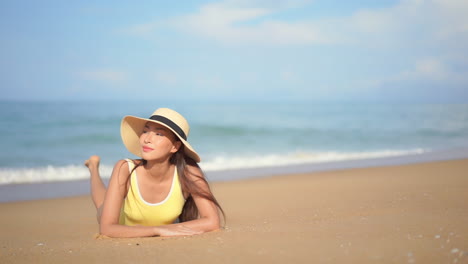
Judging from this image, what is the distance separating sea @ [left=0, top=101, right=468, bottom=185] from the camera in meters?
14.0

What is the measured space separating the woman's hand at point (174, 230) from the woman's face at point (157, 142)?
2.18 feet

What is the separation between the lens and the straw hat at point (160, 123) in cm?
446

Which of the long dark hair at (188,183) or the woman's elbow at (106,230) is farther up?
the long dark hair at (188,183)

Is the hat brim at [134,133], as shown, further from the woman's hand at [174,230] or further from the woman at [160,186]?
the woman's hand at [174,230]

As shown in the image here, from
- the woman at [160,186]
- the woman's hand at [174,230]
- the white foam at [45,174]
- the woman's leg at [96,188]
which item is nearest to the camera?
the woman's hand at [174,230]

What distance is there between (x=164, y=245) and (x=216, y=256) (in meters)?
0.58

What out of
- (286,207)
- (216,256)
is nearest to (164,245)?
(216,256)

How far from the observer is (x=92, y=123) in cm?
2547

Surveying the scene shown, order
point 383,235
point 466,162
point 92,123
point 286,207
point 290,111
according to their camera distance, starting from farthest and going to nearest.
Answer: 1. point 290,111
2. point 92,123
3. point 466,162
4. point 286,207
5. point 383,235

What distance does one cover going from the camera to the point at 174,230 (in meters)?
4.36

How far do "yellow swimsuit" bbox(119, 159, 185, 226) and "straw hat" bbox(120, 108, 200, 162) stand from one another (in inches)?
15.4

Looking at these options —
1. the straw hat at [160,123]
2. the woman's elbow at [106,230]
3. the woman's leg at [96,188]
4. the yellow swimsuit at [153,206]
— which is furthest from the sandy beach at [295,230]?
the straw hat at [160,123]

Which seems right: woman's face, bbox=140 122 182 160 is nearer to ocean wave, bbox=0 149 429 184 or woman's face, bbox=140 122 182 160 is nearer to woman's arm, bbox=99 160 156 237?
woman's arm, bbox=99 160 156 237

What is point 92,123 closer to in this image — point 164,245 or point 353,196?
point 353,196
